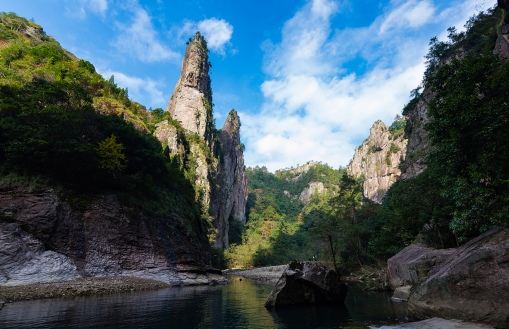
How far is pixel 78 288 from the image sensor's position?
17391 millimetres

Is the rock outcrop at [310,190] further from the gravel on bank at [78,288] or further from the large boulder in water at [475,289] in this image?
the large boulder in water at [475,289]

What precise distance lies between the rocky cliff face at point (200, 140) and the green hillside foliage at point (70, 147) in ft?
58.7

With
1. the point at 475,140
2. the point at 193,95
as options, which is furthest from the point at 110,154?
the point at 193,95

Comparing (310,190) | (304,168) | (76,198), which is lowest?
(76,198)

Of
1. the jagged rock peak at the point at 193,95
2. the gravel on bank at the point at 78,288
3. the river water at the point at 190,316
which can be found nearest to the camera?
the river water at the point at 190,316

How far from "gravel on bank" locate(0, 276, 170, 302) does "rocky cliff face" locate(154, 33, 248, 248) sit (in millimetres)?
36113

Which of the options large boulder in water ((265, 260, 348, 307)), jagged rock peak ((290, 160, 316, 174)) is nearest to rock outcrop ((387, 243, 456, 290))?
large boulder in water ((265, 260, 348, 307))

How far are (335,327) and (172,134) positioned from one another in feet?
185

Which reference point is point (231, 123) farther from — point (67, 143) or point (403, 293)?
point (403, 293)

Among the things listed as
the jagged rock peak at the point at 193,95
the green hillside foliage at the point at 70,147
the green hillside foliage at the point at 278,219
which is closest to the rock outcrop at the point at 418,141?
the green hillside foliage at the point at 278,219

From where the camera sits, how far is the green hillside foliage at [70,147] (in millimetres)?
21672

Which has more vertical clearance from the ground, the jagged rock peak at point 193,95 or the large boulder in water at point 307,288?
the jagged rock peak at point 193,95

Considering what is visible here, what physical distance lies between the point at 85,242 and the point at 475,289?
27803mm

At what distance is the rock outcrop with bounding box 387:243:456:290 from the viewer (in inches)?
505
